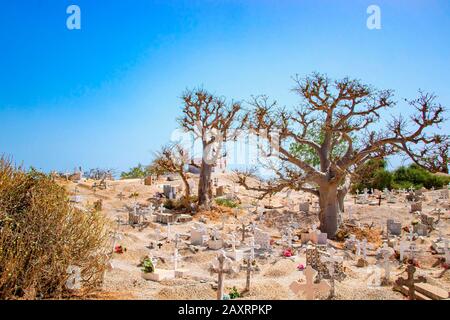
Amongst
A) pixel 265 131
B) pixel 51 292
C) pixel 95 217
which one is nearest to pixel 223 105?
pixel 265 131

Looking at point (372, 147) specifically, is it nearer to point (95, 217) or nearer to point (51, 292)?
point (95, 217)

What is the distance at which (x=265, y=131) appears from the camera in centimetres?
1633

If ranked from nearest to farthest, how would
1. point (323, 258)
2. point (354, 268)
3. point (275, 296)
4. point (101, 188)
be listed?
point (275, 296), point (323, 258), point (354, 268), point (101, 188)

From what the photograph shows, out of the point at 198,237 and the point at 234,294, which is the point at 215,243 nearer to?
the point at 198,237

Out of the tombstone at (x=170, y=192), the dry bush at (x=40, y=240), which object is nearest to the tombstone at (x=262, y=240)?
the dry bush at (x=40, y=240)

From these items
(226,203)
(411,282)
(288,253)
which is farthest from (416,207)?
(411,282)

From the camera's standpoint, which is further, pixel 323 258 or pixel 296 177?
pixel 296 177

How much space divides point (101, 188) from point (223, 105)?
36.5 feet

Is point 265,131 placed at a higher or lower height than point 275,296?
higher

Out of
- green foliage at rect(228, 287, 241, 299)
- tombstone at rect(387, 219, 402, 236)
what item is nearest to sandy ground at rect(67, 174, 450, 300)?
green foliage at rect(228, 287, 241, 299)

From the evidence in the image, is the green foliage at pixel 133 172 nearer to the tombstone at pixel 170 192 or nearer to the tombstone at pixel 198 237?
the tombstone at pixel 170 192

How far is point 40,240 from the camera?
7.23 m

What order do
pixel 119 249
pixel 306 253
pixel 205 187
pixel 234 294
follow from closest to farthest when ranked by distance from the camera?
pixel 234 294 → pixel 306 253 → pixel 119 249 → pixel 205 187

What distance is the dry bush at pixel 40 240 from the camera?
679cm
